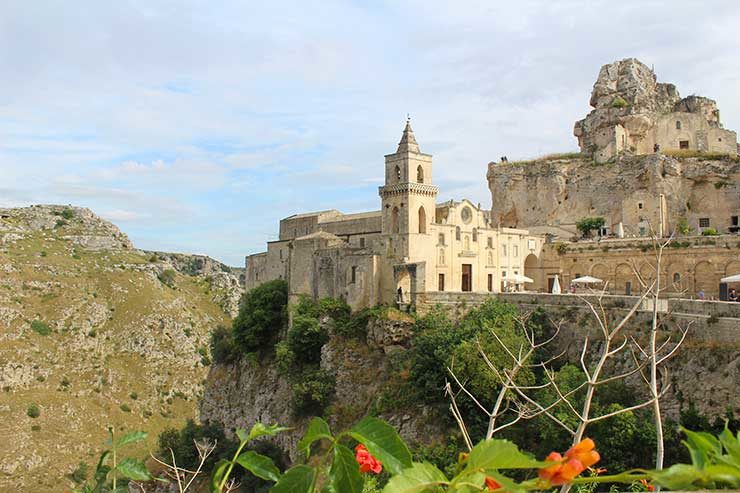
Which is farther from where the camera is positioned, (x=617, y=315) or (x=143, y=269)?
(x=143, y=269)

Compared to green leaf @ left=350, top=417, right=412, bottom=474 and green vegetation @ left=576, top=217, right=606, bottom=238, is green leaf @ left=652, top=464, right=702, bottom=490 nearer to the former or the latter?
green leaf @ left=350, top=417, right=412, bottom=474

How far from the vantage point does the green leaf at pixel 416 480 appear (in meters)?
1.59

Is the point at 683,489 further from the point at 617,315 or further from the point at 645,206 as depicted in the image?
the point at 645,206

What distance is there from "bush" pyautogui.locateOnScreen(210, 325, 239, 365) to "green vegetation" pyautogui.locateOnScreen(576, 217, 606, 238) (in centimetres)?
2699

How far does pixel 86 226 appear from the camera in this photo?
85.7m

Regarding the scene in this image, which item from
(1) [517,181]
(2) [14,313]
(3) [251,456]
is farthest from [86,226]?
(3) [251,456]

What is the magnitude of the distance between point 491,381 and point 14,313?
5421 centimetres

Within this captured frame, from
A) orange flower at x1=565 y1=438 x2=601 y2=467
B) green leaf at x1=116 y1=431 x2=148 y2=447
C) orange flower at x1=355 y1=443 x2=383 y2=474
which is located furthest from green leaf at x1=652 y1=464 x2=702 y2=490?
green leaf at x1=116 y1=431 x2=148 y2=447

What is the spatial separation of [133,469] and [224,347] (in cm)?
4404

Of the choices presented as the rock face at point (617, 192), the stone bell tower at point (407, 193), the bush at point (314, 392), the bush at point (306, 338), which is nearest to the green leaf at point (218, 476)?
the bush at point (314, 392)

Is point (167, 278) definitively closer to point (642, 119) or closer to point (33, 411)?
point (33, 411)

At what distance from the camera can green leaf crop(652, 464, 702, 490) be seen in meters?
1.37

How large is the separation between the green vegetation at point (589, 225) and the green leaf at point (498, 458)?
146ft

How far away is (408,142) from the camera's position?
33.7 metres
